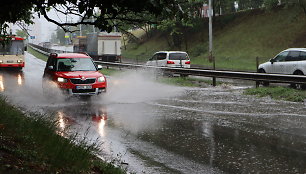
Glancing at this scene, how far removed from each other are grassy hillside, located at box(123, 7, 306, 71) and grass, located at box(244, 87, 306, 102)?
21839 mm

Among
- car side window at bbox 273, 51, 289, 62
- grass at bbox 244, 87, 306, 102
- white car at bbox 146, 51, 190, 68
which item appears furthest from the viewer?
white car at bbox 146, 51, 190, 68

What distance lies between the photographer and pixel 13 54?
1283 inches

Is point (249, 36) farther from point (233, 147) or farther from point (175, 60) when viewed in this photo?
point (233, 147)

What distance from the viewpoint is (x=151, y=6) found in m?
5.12

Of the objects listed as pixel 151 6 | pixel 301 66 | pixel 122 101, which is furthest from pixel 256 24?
pixel 151 6

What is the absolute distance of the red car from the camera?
587 inches

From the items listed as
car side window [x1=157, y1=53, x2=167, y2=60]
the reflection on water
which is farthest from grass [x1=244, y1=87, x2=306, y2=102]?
car side window [x1=157, y1=53, x2=167, y2=60]

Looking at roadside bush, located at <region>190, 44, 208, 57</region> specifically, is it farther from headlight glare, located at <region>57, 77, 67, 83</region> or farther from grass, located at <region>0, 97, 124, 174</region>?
grass, located at <region>0, 97, 124, 174</region>

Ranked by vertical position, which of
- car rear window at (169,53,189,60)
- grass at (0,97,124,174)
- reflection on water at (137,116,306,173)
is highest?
car rear window at (169,53,189,60)

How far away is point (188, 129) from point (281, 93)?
23.5ft

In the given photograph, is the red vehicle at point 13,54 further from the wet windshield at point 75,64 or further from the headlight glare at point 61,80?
the headlight glare at point 61,80

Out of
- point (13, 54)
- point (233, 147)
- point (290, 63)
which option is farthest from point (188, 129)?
point (13, 54)

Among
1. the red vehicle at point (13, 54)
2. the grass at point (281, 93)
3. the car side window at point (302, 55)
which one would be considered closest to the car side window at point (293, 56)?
the car side window at point (302, 55)

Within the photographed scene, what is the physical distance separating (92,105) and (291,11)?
133 feet
